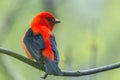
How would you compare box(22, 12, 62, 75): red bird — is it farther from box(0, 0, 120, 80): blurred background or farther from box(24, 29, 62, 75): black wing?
box(0, 0, 120, 80): blurred background

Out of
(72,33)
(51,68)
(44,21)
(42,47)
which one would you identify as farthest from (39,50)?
(72,33)

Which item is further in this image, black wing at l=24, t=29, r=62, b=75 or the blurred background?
the blurred background

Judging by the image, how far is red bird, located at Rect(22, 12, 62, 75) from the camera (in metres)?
5.78

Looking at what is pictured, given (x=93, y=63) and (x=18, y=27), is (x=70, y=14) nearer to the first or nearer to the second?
(x=18, y=27)

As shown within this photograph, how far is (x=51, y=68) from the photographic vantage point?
18.6ft

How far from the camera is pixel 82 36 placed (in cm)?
988

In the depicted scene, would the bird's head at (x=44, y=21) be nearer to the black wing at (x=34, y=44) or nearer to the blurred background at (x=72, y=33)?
the blurred background at (x=72, y=33)

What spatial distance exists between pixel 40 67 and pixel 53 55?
22 cm

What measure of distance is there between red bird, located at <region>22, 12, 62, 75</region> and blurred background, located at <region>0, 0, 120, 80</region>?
191 mm

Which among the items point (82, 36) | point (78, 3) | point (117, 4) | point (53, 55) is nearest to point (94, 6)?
point (78, 3)

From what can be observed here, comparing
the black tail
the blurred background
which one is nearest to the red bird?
the black tail

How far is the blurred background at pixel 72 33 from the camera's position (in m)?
7.33

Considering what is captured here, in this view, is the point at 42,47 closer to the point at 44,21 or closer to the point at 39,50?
the point at 39,50

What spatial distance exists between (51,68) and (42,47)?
0.45 metres
